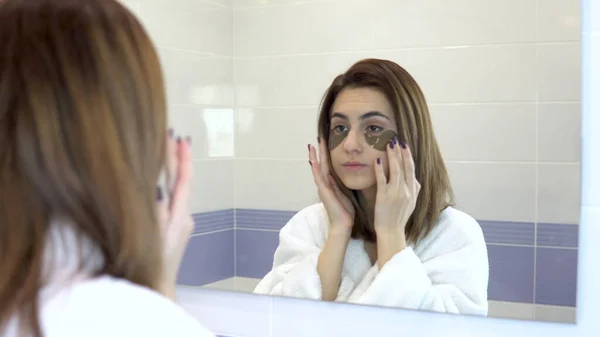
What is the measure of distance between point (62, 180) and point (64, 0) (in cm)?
19

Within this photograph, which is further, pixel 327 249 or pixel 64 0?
pixel 327 249

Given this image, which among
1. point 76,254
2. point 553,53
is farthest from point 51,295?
point 553,53

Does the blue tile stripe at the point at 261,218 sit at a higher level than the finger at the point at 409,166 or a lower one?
lower

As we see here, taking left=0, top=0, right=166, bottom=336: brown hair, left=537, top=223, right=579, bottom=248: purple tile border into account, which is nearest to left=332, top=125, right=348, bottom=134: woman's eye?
left=537, top=223, right=579, bottom=248: purple tile border

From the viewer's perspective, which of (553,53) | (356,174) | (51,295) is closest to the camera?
(51,295)

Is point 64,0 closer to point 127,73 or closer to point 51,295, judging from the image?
point 127,73

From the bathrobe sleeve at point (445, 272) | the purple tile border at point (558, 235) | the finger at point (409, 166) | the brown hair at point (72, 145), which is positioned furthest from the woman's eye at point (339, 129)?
the brown hair at point (72, 145)

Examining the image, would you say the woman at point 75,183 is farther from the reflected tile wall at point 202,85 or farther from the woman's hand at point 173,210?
the reflected tile wall at point 202,85

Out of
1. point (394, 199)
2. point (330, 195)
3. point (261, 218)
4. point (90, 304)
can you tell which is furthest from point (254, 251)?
point (90, 304)

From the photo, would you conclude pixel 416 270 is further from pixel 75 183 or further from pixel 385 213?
pixel 75 183

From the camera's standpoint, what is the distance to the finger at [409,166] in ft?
3.54

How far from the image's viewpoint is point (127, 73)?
0.67 meters

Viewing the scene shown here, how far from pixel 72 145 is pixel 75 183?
3 cm

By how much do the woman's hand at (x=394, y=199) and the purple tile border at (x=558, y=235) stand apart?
19 cm
